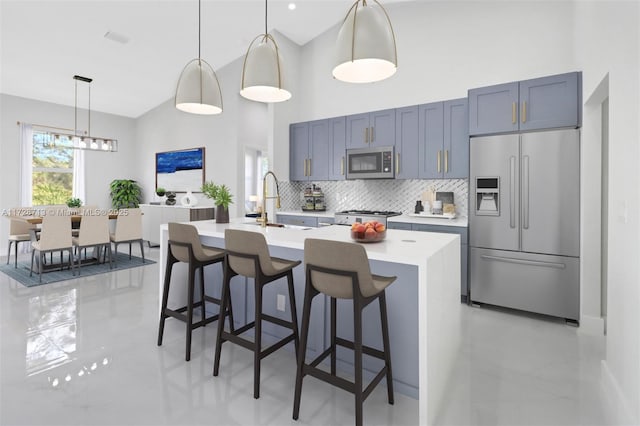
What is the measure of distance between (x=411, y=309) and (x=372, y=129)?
3141 mm

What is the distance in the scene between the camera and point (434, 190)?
14.5ft

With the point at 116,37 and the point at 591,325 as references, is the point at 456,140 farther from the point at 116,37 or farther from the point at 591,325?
the point at 116,37

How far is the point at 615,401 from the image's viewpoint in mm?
1861

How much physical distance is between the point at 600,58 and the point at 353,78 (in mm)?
1771

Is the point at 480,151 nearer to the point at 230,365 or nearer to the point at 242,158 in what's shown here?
the point at 230,365

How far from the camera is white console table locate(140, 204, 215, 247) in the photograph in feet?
21.0

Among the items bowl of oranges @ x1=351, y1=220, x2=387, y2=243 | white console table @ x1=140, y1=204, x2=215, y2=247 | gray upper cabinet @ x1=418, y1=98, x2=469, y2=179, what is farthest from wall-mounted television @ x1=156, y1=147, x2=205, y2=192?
bowl of oranges @ x1=351, y1=220, x2=387, y2=243

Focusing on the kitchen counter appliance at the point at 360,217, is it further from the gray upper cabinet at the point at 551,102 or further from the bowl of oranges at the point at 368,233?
the bowl of oranges at the point at 368,233

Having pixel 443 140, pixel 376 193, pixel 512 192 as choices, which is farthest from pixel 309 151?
pixel 512 192

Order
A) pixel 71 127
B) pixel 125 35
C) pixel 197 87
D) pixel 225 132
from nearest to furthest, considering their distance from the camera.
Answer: pixel 197 87
pixel 125 35
pixel 225 132
pixel 71 127

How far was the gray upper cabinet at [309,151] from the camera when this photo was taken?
5121 mm

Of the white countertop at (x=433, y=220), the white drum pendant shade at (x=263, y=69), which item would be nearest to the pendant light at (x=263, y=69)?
the white drum pendant shade at (x=263, y=69)

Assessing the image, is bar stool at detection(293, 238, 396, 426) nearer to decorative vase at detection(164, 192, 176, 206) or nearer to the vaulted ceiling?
the vaulted ceiling

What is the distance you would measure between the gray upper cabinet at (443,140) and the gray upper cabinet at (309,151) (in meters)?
1.48
